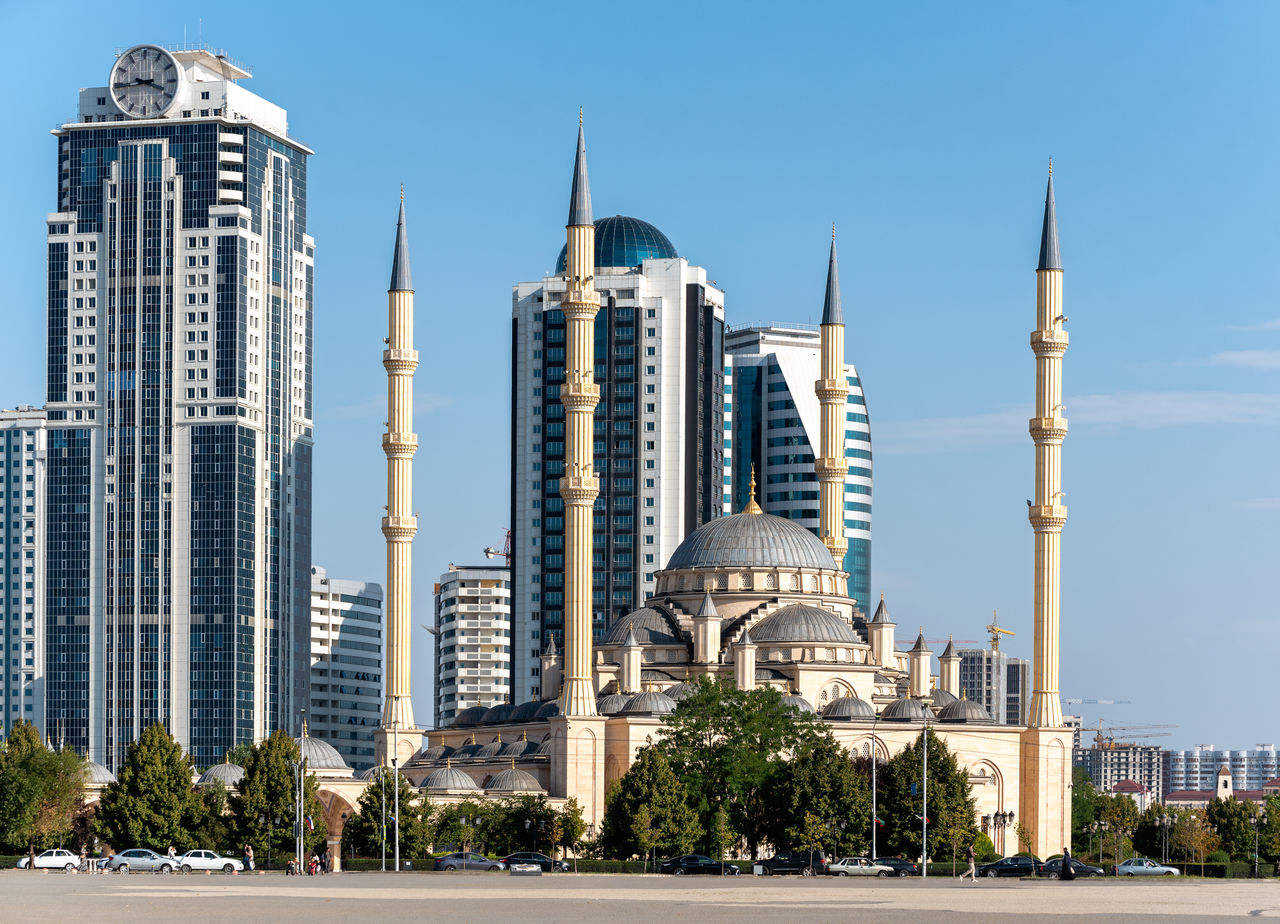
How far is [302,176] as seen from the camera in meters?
154

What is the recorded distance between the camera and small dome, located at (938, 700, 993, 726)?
92.9 m

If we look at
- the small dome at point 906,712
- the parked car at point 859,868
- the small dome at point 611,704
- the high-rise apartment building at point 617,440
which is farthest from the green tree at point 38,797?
the high-rise apartment building at point 617,440

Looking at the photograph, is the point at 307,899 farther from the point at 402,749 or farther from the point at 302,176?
the point at 302,176

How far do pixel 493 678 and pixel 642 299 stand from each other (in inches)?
2278

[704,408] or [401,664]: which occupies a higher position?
[704,408]

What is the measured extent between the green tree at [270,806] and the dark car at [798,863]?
16.1 meters

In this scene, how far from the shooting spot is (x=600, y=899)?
2032 inches

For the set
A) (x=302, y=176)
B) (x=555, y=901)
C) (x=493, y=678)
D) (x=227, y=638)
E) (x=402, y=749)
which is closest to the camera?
(x=555, y=901)

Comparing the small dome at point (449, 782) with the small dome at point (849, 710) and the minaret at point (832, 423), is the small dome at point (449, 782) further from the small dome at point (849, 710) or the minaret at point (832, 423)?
the minaret at point (832, 423)

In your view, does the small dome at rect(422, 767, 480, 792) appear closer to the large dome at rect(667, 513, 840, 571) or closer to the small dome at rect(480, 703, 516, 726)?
the small dome at rect(480, 703, 516, 726)

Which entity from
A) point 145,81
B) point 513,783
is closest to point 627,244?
point 145,81

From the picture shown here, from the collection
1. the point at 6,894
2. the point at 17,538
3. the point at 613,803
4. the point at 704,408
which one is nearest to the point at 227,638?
the point at 17,538

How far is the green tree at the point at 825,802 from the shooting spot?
262 feet

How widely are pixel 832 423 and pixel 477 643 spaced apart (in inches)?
3671
